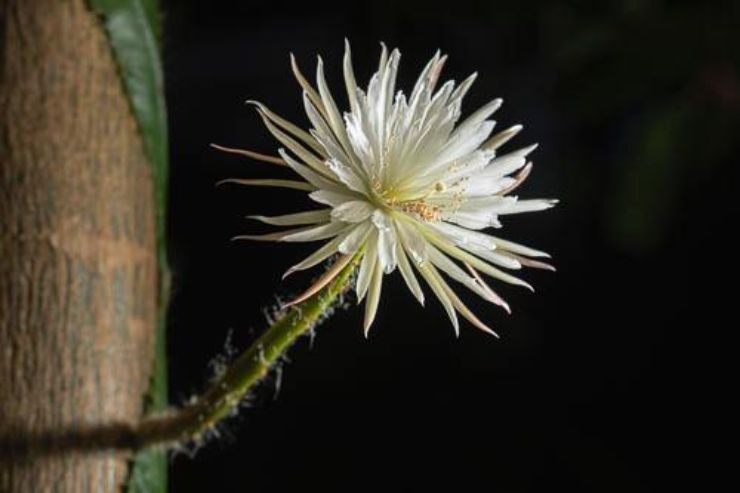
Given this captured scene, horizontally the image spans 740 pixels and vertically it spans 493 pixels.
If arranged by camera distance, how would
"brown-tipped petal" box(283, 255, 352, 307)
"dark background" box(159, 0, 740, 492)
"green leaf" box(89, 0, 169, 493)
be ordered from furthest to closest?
"dark background" box(159, 0, 740, 492) → "green leaf" box(89, 0, 169, 493) → "brown-tipped petal" box(283, 255, 352, 307)

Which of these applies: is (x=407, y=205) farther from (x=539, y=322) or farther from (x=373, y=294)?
(x=539, y=322)

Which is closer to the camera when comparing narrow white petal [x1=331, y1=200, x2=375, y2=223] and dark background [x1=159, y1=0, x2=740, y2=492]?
narrow white petal [x1=331, y1=200, x2=375, y2=223]

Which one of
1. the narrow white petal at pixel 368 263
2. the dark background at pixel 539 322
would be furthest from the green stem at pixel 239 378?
the dark background at pixel 539 322

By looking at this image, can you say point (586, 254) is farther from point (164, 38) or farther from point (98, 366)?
point (98, 366)

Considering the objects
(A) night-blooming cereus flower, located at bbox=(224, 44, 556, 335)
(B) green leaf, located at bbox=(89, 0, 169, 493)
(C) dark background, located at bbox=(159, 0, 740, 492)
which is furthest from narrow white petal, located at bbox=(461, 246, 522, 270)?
(C) dark background, located at bbox=(159, 0, 740, 492)

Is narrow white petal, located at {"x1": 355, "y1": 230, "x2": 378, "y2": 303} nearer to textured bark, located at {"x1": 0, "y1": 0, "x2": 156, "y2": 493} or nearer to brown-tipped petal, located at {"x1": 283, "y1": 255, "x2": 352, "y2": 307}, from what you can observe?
brown-tipped petal, located at {"x1": 283, "y1": 255, "x2": 352, "y2": 307}

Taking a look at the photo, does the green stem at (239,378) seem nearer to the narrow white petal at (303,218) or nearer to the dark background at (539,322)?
the narrow white petal at (303,218)
